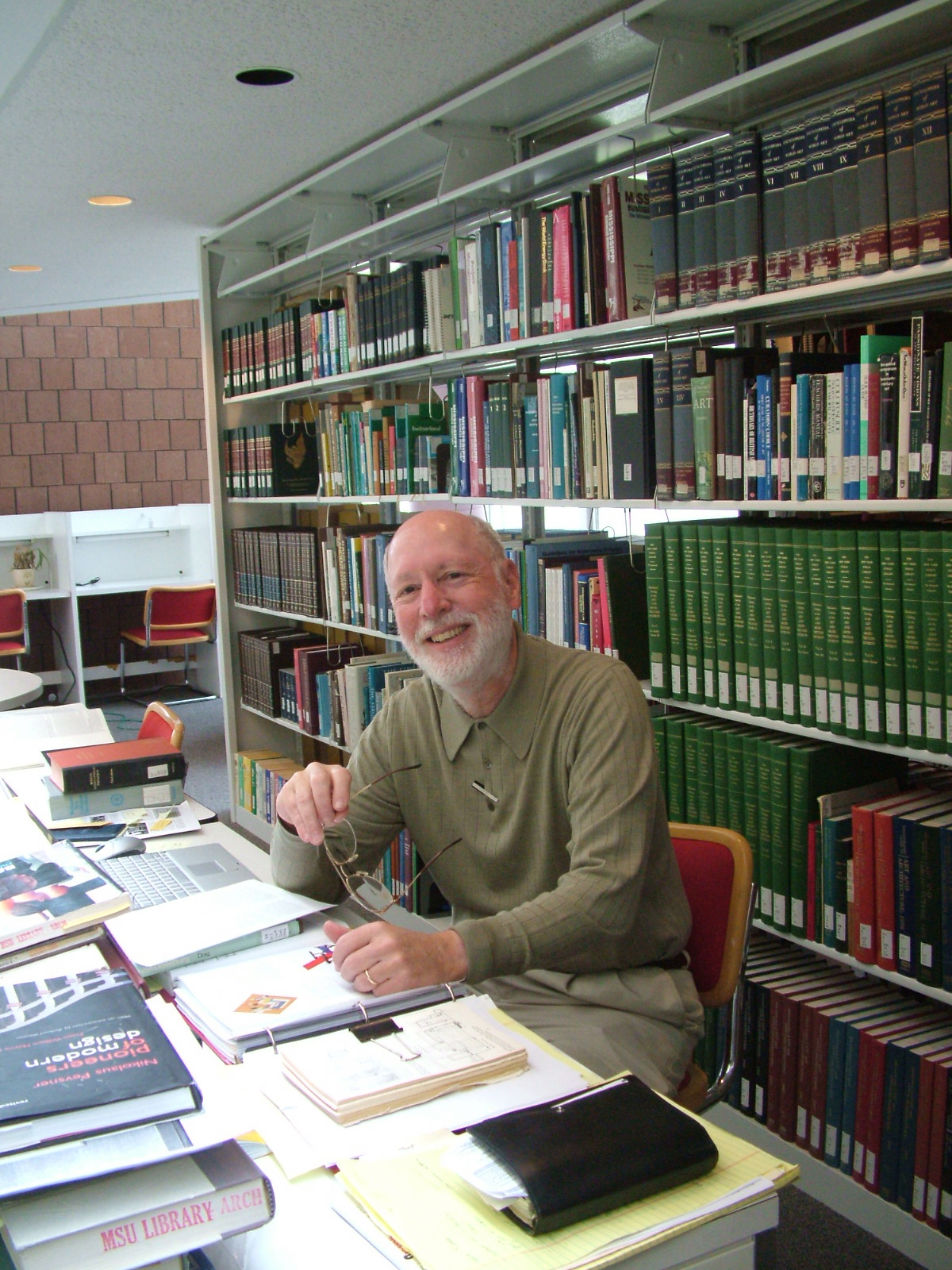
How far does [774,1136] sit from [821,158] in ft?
6.67

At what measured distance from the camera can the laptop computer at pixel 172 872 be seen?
1.85 m

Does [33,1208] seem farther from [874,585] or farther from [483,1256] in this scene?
[874,585]

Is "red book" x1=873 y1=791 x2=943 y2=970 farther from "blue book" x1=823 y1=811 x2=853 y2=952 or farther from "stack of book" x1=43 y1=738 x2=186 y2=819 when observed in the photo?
"stack of book" x1=43 y1=738 x2=186 y2=819

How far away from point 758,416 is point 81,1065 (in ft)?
5.74

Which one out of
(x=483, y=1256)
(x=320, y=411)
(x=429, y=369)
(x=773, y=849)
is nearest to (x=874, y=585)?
(x=773, y=849)

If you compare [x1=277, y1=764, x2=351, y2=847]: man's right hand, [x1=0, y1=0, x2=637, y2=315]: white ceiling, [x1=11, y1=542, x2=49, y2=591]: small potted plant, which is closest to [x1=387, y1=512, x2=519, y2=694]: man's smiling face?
[x1=277, y1=764, x2=351, y2=847]: man's right hand

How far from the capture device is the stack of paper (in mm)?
1163

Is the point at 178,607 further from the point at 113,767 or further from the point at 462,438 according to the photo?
the point at 113,767

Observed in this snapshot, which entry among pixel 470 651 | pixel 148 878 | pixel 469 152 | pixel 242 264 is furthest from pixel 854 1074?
pixel 242 264

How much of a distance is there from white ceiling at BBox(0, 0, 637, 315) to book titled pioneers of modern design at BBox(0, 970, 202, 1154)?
2.20 meters

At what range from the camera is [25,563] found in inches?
314

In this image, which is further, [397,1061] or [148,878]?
[148,878]

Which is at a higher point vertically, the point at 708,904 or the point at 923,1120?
the point at 708,904

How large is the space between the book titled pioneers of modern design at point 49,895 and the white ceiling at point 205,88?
6.12 feet
